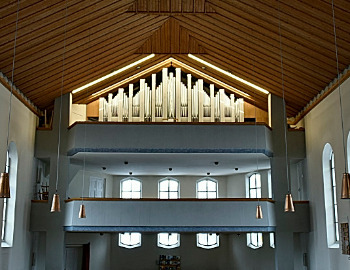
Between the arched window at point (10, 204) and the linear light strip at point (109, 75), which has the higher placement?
the linear light strip at point (109, 75)

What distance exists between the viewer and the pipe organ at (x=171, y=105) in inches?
750

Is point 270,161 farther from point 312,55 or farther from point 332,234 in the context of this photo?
point 312,55

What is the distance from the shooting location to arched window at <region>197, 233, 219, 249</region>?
23.3 metres

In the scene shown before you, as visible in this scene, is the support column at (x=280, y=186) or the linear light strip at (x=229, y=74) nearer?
the support column at (x=280, y=186)

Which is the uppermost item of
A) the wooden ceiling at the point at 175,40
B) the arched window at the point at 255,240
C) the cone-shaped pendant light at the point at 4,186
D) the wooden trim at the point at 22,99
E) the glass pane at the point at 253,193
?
the wooden ceiling at the point at 175,40

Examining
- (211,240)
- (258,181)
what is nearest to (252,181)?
(258,181)

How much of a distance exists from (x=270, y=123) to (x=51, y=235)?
9.14 metres

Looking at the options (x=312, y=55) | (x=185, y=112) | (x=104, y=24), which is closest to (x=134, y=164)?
(x=185, y=112)

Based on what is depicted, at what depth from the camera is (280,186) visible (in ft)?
61.6

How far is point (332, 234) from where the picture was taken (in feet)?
54.4

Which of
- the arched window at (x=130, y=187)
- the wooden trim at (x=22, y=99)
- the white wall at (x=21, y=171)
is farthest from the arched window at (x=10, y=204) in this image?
the arched window at (x=130, y=187)

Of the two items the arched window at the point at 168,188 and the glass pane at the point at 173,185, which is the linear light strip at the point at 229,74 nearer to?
the arched window at the point at 168,188

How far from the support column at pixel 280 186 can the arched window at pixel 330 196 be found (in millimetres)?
1880

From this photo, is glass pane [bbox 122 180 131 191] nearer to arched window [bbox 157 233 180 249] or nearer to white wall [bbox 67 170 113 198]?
white wall [bbox 67 170 113 198]
